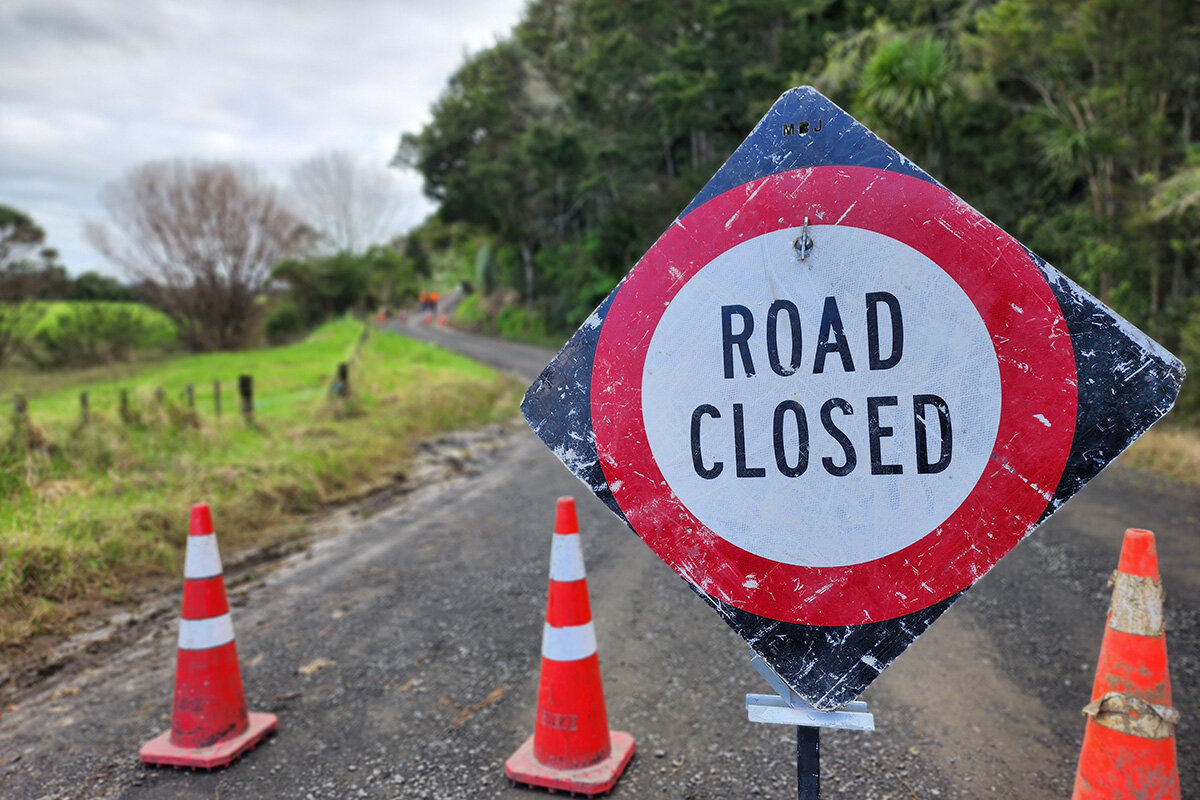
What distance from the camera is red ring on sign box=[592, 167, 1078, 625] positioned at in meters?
1.47

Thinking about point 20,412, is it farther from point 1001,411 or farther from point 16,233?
point 16,233

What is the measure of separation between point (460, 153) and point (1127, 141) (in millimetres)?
29781

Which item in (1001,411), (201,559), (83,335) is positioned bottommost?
(201,559)

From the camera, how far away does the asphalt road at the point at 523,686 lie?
103 inches

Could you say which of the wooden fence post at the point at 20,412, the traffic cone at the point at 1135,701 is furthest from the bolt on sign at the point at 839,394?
the wooden fence post at the point at 20,412

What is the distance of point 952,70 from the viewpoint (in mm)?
13742

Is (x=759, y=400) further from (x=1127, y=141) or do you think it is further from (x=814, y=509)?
(x=1127, y=141)

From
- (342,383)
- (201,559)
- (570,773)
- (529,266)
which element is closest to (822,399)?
(570,773)

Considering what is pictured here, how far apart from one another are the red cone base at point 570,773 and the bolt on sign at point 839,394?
3.98 feet

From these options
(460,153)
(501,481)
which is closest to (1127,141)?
(501,481)

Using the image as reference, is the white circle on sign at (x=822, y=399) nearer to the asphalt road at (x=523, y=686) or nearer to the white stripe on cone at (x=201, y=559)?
the asphalt road at (x=523, y=686)

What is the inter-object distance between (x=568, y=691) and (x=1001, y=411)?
5.77 ft

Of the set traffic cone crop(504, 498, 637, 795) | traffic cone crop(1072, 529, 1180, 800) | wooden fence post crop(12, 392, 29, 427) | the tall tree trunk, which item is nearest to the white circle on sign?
→ traffic cone crop(1072, 529, 1180, 800)

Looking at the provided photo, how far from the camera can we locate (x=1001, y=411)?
1473mm
